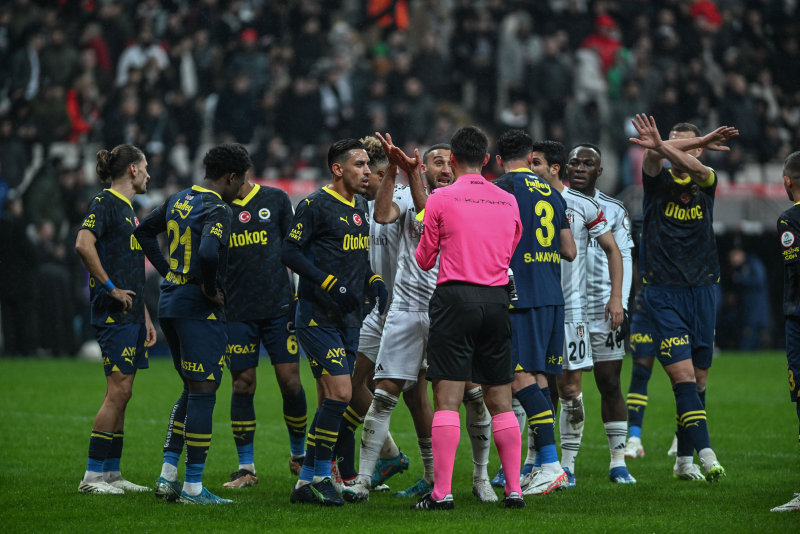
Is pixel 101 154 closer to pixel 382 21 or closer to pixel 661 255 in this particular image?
pixel 661 255

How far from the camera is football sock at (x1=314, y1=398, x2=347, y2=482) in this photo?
7.28 meters

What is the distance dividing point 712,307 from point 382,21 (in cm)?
1672

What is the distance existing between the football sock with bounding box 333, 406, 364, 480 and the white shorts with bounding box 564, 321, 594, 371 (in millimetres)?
1820

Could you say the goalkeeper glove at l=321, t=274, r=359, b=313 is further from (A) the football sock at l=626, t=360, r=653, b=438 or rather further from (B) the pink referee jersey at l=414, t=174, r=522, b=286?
(A) the football sock at l=626, t=360, r=653, b=438

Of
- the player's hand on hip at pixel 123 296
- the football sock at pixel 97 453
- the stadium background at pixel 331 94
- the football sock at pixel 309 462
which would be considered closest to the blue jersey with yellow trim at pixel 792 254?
the football sock at pixel 309 462

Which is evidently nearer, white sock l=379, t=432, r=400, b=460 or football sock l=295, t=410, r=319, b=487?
football sock l=295, t=410, r=319, b=487

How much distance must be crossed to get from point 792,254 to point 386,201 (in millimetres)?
2862

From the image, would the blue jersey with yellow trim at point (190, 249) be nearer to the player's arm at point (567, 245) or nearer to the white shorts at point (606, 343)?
the player's arm at point (567, 245)

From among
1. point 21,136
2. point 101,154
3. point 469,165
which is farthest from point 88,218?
point 21,136

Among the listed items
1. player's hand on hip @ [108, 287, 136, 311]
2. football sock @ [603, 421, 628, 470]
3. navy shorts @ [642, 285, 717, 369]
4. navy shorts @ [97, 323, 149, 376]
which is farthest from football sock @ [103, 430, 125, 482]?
navy shorts @ [642, 285, 717, 369]

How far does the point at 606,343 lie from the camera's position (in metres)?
9.12

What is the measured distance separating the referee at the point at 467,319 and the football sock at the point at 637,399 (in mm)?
3679

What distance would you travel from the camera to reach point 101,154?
27.2ft

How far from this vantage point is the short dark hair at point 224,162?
7516mm
